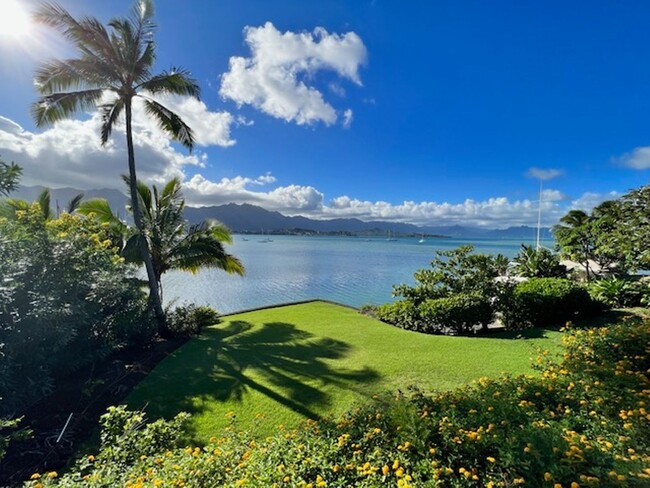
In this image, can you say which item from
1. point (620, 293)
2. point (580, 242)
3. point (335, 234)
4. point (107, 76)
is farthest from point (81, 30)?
point (335, 234)

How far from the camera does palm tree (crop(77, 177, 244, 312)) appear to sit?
35.3ft

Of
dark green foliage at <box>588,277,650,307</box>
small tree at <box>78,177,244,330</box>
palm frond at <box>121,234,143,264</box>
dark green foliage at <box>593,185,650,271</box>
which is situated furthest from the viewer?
small tree at <box>78,177,244,330</box>

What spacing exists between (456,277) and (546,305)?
2.60 m

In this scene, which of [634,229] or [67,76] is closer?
[634,229]

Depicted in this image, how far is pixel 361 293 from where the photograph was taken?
21.7 metres

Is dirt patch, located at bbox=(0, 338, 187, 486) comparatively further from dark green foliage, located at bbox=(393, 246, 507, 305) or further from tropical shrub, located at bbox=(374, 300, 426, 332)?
dark green foliage, located at bbox=(393, 246, 507, 305)

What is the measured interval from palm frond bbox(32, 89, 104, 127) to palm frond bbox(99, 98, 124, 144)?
0.31m

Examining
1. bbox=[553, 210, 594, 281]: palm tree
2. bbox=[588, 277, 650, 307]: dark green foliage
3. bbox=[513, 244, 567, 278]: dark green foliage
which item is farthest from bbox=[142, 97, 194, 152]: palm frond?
bbox=[553, 210, 594, 281]: palm tree

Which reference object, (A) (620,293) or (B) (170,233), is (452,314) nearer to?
(A) (620,293)

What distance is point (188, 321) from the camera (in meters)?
11.3

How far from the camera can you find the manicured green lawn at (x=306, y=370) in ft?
17.5

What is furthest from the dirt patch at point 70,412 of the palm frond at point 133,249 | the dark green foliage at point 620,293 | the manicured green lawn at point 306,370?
the dark green foliage at point 620,293

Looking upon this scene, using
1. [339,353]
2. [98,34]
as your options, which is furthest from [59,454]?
[98,34]

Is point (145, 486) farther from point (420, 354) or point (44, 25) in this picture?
point (44, 25)
